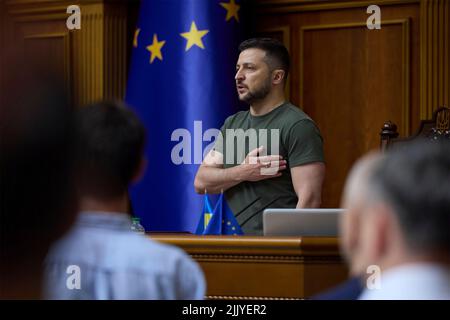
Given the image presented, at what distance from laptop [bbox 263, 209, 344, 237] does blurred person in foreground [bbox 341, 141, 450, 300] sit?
217cm

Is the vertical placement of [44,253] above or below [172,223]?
above

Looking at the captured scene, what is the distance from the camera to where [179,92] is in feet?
20.0

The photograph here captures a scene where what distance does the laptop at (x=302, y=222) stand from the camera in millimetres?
3498

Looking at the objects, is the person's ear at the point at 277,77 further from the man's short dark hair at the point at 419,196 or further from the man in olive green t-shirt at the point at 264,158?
the man's short dark hair at the point at 419,196

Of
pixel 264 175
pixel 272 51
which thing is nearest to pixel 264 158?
pixel 264 175

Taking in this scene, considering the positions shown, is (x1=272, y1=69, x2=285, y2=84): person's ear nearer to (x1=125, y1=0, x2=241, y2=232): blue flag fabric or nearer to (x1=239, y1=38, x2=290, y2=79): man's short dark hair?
(x1=239, y1=38, x2=290, y2=79): man's short dark hair

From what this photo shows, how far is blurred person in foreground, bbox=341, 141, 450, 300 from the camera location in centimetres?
125

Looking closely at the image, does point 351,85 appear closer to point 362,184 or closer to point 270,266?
point 270,266

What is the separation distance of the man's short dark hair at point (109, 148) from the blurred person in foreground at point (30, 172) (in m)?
0.38

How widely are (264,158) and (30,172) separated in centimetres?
302

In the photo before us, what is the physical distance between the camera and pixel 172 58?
612 centimetres
